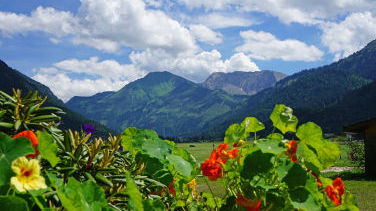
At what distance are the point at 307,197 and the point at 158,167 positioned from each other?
676mm

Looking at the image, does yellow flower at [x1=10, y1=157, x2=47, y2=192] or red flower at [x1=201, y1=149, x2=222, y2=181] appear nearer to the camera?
yellow flower at [x1=10, y1=157, x2=47, y2=192]

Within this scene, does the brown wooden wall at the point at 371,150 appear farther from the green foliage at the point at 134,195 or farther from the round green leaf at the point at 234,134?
the green foliage at the point at 134,195

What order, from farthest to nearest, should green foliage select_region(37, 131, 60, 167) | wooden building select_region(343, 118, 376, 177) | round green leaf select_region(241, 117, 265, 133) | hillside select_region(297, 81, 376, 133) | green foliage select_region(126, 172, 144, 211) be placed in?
hillside select_region(297, 81, 376, 133), wooden building select_region(343, 118, 376, 177), round green leaf select_region(241, 117, 265, 133), green foliage select_region(37, 131, 60, 167), green foliage select_region(126, 172, 144, 211)

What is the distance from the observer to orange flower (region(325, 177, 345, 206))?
4.67 ft

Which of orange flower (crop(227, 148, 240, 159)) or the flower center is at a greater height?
the flower center

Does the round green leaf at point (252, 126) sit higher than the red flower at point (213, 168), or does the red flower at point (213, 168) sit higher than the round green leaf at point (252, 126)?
the round green leaf at point (252, 126)

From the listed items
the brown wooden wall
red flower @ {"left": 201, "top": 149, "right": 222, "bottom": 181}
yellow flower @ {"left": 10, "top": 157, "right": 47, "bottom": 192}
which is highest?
yellow flower @ {"left": 10, "top": 157, "right": 47, "bottom": 192}

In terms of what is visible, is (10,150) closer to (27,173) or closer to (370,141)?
(27,173)

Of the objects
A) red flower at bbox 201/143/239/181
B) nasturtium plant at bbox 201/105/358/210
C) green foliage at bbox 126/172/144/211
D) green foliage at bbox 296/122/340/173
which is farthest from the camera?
red flower at bbox 201/143/239/181

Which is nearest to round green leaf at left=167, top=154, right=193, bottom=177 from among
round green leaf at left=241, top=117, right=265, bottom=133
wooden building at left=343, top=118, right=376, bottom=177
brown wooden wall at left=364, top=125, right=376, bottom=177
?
round green leaf at left=241, top=117, right=265, bottom=133

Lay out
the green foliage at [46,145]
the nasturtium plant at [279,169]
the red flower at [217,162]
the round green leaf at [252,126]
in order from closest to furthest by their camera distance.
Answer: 1. the green foliage at [46,145]
2. the nasturtium plant at [279,169]
3. the red flower at [217,162]
4. the round green leaf at [252,126]

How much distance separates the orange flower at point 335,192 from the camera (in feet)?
4.67

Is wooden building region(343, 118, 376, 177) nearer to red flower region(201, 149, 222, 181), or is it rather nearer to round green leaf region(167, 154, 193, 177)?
red flower region(201, 149, 222, 181)

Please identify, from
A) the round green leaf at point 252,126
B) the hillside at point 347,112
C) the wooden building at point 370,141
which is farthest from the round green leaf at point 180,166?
the hillside at point 347,112
